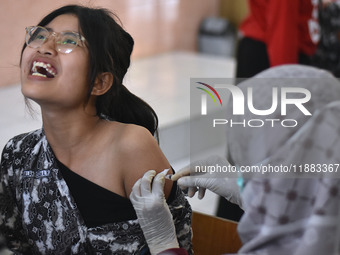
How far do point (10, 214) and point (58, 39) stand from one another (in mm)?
498

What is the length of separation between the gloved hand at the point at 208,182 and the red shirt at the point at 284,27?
4.73 feet

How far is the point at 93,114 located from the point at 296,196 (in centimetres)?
73

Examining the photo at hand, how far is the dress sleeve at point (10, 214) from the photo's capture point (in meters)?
1.41

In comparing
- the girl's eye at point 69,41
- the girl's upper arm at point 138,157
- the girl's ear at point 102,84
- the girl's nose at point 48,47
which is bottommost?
the girl's upper arm at point 138,157

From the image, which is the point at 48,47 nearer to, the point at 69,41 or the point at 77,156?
the point at 69,41

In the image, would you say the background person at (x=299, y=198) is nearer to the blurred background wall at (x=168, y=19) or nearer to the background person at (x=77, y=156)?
the background person at (x=77, y=156)

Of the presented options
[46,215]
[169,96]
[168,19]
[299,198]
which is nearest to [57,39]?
[46,215]

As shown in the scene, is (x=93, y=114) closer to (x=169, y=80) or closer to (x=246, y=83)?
(x=246, y=83)

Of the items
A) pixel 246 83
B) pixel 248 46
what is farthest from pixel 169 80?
pixel 246 83

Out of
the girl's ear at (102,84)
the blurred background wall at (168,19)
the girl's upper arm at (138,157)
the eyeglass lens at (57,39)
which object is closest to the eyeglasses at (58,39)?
the eyeglass lens at (57,39)

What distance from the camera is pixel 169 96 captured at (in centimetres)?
426

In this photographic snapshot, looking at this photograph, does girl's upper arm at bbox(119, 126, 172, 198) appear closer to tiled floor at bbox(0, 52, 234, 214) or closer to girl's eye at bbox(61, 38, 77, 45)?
girl's eye at bbox(61, 38, 77, 45)

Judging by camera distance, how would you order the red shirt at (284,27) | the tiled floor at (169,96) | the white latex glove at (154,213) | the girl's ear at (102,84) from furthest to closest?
the red shirt at (284,27)
the tiled floor at (169,96)
the girl's ear at (102,84)
the white latex glove at (154,213)

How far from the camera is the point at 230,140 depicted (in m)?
1.35
